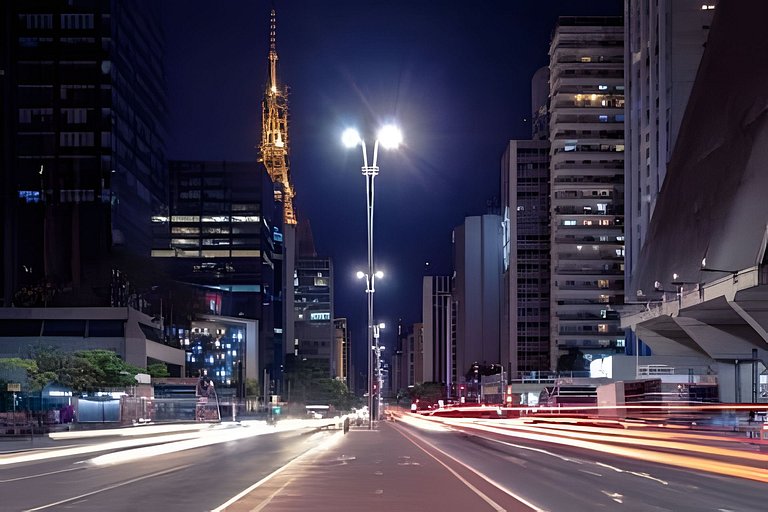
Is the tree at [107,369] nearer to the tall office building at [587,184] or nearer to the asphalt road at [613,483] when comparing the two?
the asphalt road at [613,483]

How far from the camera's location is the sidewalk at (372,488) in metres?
17.1

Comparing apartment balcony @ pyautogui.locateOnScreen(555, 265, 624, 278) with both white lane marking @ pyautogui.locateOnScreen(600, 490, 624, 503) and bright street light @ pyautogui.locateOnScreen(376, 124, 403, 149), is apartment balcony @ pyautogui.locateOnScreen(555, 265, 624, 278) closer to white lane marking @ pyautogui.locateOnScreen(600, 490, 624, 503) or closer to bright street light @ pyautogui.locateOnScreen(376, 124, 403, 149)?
bright street light @ pyautogui.locateOnScreen(376, 124, 403, 149)

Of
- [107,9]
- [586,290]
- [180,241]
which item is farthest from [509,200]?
[107,9]

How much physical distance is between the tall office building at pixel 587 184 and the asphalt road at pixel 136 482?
122 metres

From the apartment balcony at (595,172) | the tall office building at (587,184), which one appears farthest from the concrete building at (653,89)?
the apartment balcony at (595,172)

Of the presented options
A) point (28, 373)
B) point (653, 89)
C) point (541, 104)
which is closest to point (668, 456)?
point (28, 373)

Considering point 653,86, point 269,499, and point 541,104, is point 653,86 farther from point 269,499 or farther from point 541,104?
point 269,499

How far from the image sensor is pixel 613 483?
23.0m

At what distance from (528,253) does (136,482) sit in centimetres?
15346

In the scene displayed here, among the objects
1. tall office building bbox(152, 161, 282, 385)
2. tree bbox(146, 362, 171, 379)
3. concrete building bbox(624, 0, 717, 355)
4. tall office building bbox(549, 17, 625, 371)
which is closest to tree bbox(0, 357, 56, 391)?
tree bbox(146, 362, 171, 379)

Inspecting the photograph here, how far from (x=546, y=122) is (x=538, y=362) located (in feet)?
131

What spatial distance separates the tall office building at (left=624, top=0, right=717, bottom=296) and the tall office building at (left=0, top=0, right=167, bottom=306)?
57954mm

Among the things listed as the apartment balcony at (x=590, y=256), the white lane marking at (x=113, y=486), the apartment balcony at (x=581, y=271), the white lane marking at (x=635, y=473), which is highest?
the apartment balcony at (x=590, y=256)

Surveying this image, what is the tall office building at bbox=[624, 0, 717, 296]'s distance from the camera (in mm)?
99562
